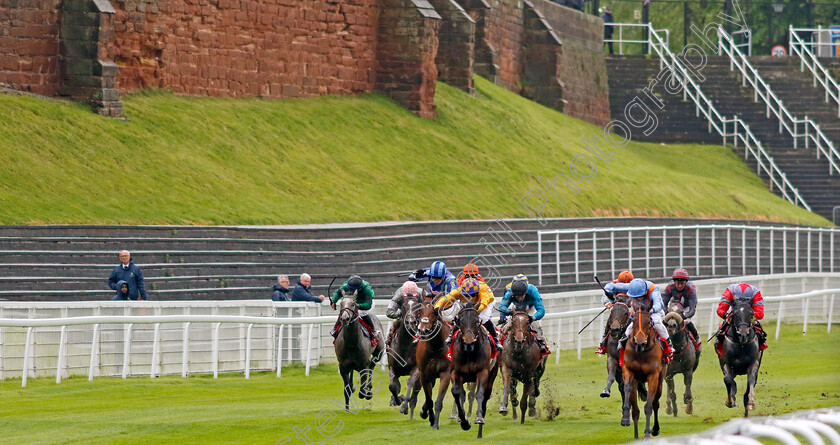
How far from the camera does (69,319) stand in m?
19.1

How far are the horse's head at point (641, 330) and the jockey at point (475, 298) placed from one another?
1.48 metres

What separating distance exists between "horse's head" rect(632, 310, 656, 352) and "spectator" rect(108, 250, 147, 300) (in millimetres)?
8609

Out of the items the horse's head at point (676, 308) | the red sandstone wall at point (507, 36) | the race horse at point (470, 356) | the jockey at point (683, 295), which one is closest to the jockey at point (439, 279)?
the race horse at point (470, 356)

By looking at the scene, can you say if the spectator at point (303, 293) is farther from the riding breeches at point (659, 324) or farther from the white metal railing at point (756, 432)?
the white metal railing at point (756, 432)

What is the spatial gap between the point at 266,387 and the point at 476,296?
4765mm

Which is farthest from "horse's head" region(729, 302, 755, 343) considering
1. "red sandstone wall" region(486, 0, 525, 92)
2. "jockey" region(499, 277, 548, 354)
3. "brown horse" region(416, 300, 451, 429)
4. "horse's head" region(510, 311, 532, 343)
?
"red sandstone wall" region(486, 0, 525, 92)

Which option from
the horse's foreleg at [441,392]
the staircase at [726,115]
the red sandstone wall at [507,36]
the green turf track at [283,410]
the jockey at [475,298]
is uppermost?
the red sandstone wall at [507,36]

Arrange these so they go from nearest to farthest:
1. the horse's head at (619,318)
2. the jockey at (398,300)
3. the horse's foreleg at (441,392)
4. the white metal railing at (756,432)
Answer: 1. the white metal railing at (756,432)
2. the horse's foreleg at (441,392)
3. the horse's head at (619,318)
4. the jockey at (398,300)

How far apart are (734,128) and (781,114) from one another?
172 cm

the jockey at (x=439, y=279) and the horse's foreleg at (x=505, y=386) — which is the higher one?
the jockey at (x=439, y=279)

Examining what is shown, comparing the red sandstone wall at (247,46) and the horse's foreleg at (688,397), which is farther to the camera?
the red sandstone wall at (247,46)

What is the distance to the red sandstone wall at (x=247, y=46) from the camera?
1420 inches

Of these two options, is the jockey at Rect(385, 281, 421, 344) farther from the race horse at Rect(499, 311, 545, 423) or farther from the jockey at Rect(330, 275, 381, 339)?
the race horse at Rect(499, 311, 545, 423)

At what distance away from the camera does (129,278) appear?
21953mm
